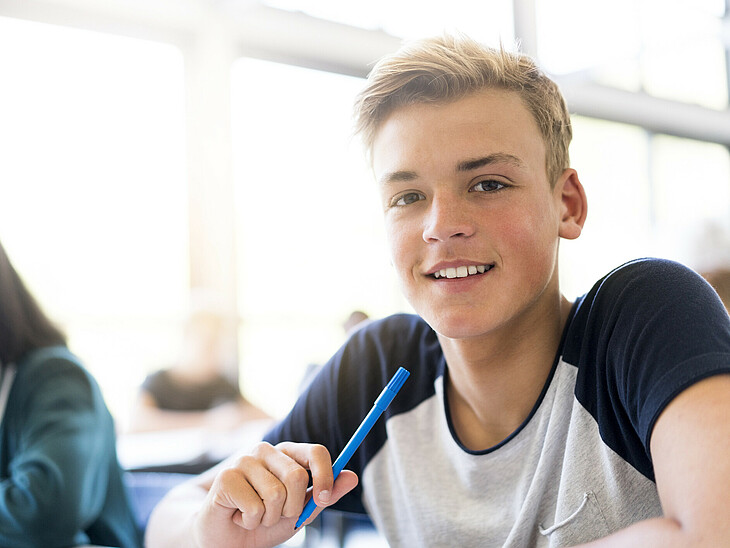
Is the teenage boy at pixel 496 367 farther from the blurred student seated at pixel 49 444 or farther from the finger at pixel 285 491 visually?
the blurred student seated at pixel 49 444

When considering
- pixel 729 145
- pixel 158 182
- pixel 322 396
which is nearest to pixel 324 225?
pixel 158 182

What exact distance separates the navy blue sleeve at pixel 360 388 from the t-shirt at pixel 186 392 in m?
2.73

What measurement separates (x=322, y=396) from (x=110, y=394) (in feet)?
10.9

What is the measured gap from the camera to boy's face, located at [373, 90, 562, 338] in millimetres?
1117

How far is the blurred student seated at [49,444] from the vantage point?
1.61 m

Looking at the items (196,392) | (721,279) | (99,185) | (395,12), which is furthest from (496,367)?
(395,12)

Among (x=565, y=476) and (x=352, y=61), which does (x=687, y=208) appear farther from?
(x=565, y=476)

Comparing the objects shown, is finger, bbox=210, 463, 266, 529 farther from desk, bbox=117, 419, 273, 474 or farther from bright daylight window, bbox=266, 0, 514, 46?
bright daylight window, bbox=266, 0, 514, 46

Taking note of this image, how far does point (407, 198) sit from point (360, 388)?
41 centimetres

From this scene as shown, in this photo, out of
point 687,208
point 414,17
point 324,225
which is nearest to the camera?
point 324,225

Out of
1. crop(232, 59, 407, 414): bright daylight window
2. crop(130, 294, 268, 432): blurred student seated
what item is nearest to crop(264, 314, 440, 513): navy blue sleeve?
crop(130, 294, 268, 432): blurred student seated

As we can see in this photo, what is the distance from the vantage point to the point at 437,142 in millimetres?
1131

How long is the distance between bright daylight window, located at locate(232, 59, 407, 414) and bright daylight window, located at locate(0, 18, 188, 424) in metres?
0.48

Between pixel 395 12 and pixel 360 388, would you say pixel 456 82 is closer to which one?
pixel 360 388
